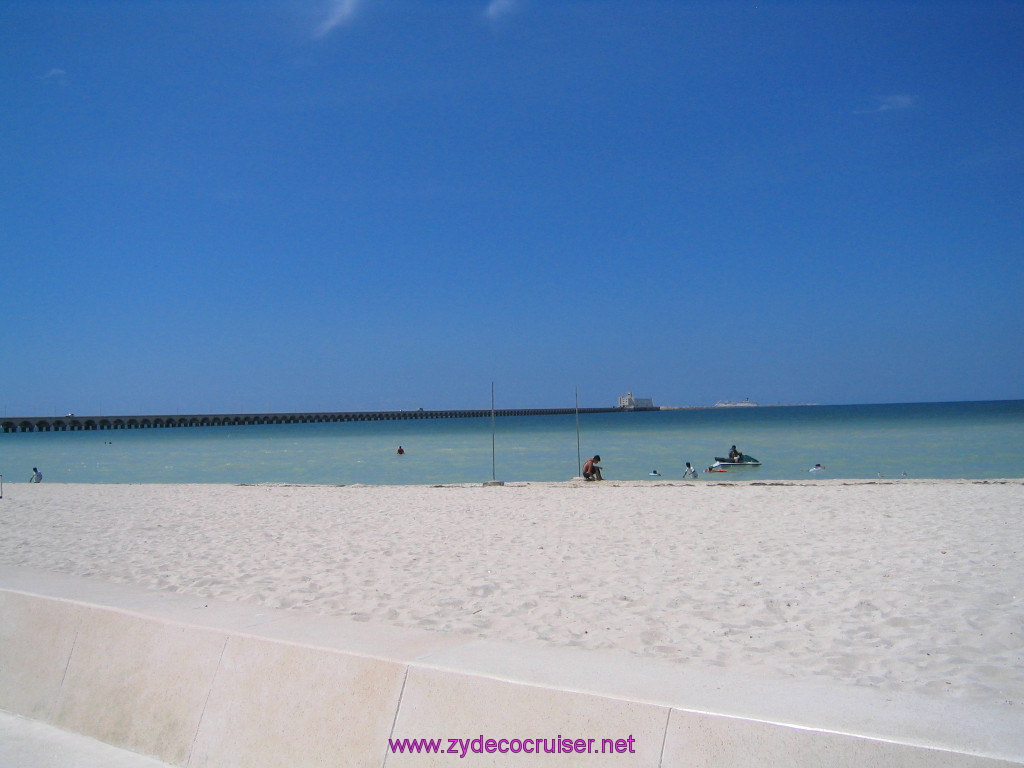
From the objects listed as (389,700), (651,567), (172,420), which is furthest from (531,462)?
(172,420)

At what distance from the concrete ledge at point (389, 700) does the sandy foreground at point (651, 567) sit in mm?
2137

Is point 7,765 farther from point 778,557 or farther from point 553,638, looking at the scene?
point 778,557

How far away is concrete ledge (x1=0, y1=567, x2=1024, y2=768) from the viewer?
232 centimetres

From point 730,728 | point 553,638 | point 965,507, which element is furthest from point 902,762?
point 965,507

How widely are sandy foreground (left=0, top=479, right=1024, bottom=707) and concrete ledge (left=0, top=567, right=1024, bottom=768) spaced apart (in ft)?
7.01

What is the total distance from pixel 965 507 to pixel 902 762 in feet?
37.0

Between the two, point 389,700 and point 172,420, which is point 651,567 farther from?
point 172,420

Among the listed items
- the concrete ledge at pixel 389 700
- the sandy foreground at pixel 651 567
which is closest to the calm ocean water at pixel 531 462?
the sandy foreground at pixel 651 567

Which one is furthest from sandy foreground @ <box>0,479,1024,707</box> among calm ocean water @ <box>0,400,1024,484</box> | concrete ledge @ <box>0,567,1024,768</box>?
calm ocean water @ <box>0,400,1024,484</box>

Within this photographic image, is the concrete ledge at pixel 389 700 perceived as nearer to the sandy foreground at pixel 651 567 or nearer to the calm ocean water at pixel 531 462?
the sandy foreground at pixel 651 567

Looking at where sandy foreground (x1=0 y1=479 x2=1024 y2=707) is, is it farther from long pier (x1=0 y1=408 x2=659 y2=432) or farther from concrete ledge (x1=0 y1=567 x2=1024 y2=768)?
long pier (x1=0 y1=408 x2=659 y2=432)

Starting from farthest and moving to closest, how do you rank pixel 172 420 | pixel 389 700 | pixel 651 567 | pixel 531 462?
1. pixel 172 420
2. pixel 531 462
3. pixel 651 567
4. pixel 389 700

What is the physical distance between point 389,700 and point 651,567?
5222 millimetres

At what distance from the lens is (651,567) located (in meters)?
7.68
